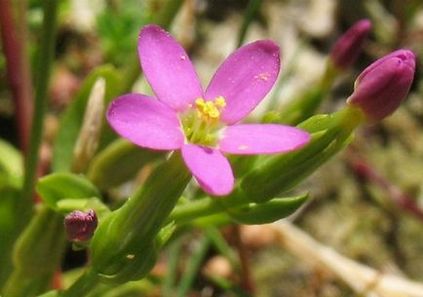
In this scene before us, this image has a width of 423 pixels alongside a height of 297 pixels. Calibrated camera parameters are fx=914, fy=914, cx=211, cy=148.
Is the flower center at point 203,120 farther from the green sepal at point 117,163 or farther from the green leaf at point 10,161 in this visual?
the green leaf at point 10,161

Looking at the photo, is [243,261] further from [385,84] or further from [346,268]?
[385,84]

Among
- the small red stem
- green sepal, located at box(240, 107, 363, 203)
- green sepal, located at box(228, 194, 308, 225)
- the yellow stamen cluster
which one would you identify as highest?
the yellow stamen cluster

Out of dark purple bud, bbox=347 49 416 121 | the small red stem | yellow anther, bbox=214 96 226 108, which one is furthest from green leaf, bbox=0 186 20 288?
the small red stem

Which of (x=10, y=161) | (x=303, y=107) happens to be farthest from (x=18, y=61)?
(x=303, y=107)

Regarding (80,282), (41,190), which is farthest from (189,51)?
(80,282)

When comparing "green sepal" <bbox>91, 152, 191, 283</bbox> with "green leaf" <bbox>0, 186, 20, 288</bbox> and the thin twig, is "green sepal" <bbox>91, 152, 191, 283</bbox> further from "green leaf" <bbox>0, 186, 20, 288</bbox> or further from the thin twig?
the thin twig
